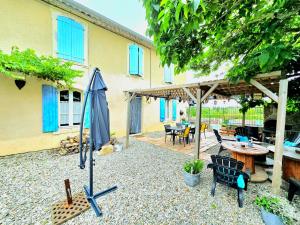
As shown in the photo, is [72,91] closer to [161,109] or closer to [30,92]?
[30,92]

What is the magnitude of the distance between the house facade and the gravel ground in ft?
3.56

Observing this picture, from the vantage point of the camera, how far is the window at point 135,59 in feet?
27.8

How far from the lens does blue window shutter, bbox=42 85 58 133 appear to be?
5.53m

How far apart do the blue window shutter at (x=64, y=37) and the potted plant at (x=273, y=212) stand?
743 cm

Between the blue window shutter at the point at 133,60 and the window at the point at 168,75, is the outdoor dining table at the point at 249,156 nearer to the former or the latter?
the blue window shutter at the point at 133,60

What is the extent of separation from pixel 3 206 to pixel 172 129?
6.15 metres

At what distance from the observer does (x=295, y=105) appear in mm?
6234

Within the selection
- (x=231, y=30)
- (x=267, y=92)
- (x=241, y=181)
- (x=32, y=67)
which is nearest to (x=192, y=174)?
(x=241, y=181)

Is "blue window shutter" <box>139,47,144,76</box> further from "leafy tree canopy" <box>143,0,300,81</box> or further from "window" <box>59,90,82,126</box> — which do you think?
"leafy tree canopy" <box>143,0,300,81</box>

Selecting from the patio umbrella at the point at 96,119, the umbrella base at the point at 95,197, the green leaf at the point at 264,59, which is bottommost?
the umbrella base at the point at 95,197

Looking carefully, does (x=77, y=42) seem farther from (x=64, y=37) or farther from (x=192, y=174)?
(x=192, y=174)

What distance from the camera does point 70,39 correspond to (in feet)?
19.7

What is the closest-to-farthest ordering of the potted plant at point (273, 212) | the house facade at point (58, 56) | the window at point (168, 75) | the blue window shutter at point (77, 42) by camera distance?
the potted plant at point (273, 212)
the house facade at point (58, 56)
the blue window shutter at point (77, 42)
the window at point (168, 75)

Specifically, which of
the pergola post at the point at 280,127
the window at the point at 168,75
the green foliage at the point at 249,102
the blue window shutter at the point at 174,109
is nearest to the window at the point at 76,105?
the window at the point at 168,75
